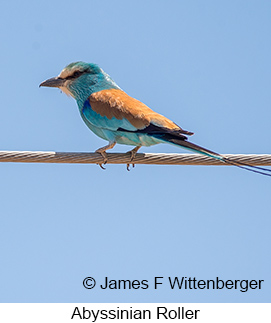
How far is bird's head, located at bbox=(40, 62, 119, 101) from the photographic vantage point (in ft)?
19.6

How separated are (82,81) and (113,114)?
686 millimetres

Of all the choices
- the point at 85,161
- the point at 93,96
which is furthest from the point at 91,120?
the point at 85,161

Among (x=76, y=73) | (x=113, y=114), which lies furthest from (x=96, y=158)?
(x=76, y=73)

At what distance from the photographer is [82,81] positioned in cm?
601

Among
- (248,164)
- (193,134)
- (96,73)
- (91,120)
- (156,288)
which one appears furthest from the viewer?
(96,73)

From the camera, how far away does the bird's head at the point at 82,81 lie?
5966 millimetres

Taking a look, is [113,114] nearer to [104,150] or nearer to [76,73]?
[104,150]

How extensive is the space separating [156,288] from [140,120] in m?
1.34

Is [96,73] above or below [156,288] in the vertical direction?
above

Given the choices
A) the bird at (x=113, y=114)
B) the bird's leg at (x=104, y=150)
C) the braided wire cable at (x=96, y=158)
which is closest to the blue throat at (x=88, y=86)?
the bird at (x=113, y=114)

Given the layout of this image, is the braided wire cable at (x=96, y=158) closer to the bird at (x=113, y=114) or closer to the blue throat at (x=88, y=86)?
the bird at (x=113, y=114)

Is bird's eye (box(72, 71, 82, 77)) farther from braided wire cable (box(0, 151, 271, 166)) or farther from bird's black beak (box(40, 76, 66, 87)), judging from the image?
braided wire cable (box(0, 151, 271, 166))
